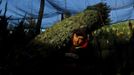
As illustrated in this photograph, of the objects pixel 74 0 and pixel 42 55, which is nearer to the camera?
pixel 42 55

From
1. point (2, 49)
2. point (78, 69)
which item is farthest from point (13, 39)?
point (78, 69)

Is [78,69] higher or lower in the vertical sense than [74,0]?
lower

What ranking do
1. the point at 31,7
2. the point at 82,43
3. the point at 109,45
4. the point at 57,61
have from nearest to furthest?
the point at 57,61, the point at 109,45, the point at 82,43, the point at 31,7

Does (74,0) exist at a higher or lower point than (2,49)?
higher

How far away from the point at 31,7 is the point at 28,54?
35.0 ft

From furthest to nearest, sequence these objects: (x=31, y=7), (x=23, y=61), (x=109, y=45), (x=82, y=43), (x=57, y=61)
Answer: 1. (x=31, y=7)
2. (x=82, y=43)
3. (x=109, y=45)
4. (x=57, y=61)
5. (x=23, y=61)

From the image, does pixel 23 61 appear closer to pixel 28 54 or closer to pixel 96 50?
pixel 28 54

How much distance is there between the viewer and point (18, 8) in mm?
14320

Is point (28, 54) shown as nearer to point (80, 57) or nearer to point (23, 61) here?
point (23, 61)

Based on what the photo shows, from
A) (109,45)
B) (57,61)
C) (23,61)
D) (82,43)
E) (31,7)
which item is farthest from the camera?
(31,7)

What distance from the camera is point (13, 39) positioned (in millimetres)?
3773

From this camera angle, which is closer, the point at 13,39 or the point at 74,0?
the point at 13,39

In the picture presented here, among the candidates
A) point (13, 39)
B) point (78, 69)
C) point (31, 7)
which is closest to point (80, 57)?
point (78, 69)

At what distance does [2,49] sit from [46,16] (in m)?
11.2
